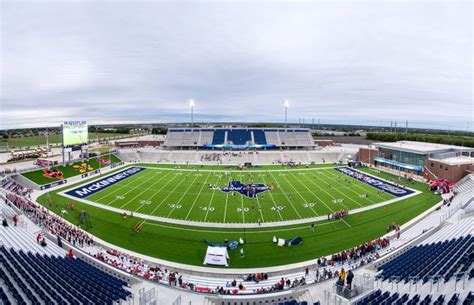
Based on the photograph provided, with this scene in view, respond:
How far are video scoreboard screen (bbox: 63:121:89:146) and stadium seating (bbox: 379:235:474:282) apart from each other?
47920 millimetres

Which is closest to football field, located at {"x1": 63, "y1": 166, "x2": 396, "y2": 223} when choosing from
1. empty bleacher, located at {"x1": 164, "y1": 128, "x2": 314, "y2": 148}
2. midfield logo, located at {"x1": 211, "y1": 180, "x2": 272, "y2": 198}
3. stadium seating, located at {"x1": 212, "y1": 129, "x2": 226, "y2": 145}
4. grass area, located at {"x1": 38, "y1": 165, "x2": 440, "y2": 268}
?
midfield logo, located at {"x1": 211, "y1": 180, "x2": 272, "y2": 198}

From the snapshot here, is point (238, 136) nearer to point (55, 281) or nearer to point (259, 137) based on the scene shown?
point (259, 137)

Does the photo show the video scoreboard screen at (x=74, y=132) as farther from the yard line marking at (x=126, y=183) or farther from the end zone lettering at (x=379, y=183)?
the end zone lettering at (x=379, y=183)

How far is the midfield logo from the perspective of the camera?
3562 centimetres

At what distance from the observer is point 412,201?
1271 inches

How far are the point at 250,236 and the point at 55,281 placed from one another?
13853 millimetres

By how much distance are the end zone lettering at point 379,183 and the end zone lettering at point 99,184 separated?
37888 millimetres

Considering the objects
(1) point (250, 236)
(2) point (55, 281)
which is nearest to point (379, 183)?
(1) point (250, 236)

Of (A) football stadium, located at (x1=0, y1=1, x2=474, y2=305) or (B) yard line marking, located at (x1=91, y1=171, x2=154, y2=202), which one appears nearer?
(A) football stadium, located at (x1=0, y1=1, x2=474, y2=305)

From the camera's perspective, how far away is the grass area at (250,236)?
20078 mm

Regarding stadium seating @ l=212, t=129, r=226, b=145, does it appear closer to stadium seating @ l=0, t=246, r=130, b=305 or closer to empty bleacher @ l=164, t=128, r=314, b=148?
empty bleacher @ l=164, t=128, r=314, b=148

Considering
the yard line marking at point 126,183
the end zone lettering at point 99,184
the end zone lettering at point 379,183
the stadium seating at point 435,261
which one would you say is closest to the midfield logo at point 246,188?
the yard line marking at point 126,183

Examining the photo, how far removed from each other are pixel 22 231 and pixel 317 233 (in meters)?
23.3

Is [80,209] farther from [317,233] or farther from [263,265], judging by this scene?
[317,233]
